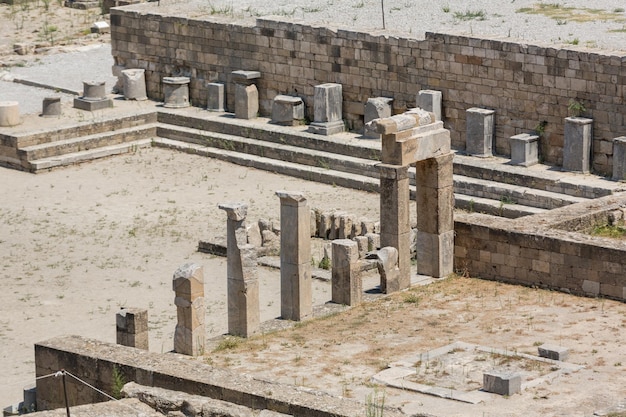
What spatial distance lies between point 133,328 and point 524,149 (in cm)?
1016

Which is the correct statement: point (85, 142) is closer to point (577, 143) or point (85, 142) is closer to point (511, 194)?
point (511, 194)

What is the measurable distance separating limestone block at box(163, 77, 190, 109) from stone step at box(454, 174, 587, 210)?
753 cm

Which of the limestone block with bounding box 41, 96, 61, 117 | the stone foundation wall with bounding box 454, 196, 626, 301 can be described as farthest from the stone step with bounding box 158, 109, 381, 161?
the stone foundation wall with bounding box 454, 196, 626, 301

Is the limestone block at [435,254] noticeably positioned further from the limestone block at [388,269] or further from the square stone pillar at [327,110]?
the square stone pillar at [327,110]

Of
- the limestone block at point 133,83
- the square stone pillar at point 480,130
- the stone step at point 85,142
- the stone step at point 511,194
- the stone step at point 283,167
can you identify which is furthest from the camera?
the limestone block at point 133,83

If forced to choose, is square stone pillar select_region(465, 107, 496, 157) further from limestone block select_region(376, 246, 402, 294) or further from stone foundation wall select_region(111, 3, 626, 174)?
limestone block select_region(376, 246, 402, 294)

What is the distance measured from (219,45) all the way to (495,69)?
6.61m

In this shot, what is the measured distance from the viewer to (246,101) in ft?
107

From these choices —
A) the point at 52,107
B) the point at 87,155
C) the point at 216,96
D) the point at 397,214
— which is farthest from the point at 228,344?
the point at 52,107

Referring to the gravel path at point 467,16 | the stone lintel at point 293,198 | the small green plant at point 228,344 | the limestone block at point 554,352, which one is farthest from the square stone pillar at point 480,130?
the limestone block at point 554,352

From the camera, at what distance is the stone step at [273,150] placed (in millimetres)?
29766

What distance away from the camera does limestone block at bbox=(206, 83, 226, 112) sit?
109 feet

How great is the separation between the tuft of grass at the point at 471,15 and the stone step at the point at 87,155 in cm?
637

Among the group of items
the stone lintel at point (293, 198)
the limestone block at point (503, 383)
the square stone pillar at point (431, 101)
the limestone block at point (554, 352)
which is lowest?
the limestone block at point (554, 352)
